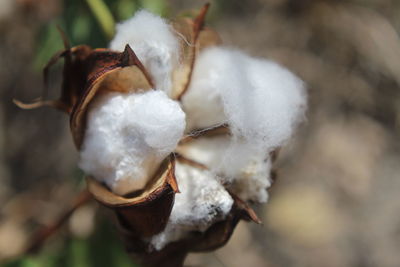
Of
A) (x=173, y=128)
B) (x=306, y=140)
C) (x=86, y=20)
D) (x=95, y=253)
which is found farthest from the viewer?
(x=306, y=140)

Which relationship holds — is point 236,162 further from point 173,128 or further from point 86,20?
point 86,20

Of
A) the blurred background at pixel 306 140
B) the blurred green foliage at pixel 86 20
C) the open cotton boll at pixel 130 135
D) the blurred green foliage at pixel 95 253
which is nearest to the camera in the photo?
the open cotton boll at pixel 130 135

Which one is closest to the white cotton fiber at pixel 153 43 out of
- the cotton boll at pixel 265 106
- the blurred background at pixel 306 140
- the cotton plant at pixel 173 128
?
the cotton plant at pixel 173 128

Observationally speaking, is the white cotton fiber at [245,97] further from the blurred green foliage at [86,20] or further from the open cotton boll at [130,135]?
the blurred green foliage at [86,20]

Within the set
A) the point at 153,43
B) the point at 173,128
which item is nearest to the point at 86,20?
the point at 153,43

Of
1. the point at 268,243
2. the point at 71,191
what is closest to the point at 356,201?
the point at 268,243

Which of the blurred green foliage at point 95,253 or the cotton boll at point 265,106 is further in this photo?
the blurred green foliage at point 95,253

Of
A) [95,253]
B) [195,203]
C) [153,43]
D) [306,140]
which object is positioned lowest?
[306,140]

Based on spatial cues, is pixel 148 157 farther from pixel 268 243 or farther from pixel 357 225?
pixel 357 225
